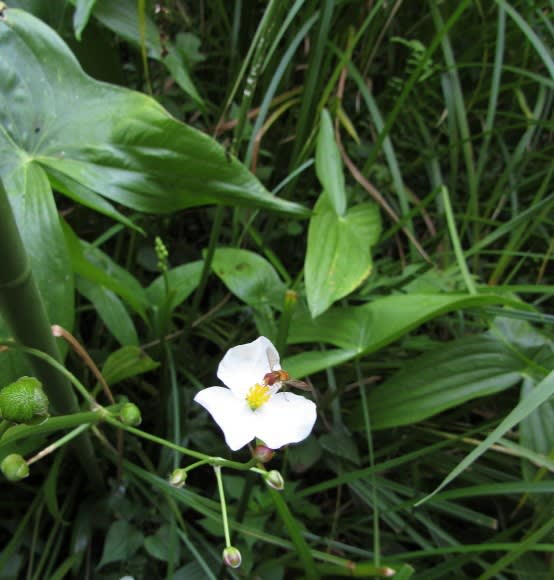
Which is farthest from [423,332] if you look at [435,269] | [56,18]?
[56,18]

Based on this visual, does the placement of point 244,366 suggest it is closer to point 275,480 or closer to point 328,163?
point 275,480

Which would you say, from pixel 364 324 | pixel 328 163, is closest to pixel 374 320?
pixel 364 324

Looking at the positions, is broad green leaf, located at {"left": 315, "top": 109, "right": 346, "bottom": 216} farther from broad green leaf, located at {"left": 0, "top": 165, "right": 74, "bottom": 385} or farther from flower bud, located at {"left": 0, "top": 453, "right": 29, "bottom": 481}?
flower bud, located at {"left": 0, "top": 453, "right": 29, "bottom": 481}

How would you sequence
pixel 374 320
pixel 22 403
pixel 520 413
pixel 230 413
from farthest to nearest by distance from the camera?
1. pixel 374 320
2. pixel 520 413
3. pixel 230 413
4. pixel 22 403

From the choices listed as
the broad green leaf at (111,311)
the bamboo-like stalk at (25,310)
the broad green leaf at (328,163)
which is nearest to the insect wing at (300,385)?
the bamboo-like stalk at (25,310)

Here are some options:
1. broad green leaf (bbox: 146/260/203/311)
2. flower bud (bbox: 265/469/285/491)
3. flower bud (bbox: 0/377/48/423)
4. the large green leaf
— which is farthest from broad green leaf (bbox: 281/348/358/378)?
flower bud (bbox: 0/377/48/423)

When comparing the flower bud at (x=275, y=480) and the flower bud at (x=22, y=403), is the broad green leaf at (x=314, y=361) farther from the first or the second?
the flower bud at (x=22, y=403)

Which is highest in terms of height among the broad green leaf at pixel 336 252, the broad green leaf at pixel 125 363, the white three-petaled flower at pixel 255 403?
the white three-petaled flower at pixel 255 403
